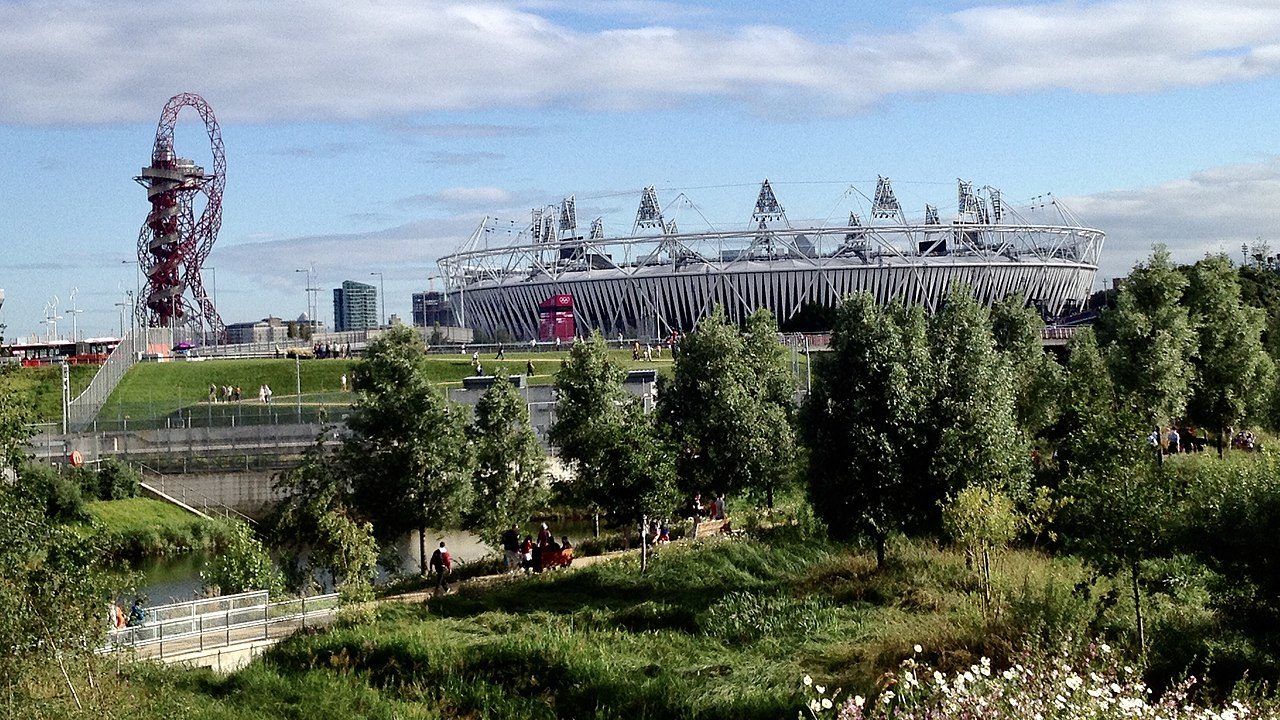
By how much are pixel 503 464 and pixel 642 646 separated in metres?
12.1

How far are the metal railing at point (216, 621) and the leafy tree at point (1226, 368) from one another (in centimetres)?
2570

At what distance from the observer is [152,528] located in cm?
4312

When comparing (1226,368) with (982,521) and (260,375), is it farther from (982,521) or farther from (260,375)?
(260,375)

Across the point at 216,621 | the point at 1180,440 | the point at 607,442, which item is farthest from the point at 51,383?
the point at 1180,440

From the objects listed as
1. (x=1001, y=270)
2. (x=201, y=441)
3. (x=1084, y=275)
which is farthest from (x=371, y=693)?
(x=1084, y=275)

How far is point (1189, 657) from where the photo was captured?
1617 cm

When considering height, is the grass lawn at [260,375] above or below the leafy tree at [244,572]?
above

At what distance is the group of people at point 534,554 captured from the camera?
2680cm

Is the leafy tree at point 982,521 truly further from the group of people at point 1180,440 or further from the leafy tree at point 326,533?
the group of people at point 1180,440

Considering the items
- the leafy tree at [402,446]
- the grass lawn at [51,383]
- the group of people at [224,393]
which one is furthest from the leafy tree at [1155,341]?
the group of people at [224,393]

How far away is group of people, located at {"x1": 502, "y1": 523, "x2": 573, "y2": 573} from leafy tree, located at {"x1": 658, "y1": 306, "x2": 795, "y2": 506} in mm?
5949

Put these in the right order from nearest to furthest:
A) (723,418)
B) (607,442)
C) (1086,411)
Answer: (1086,411) < (607,442) < (723,418)

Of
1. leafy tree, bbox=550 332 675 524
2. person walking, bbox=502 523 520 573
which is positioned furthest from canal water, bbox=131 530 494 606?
person walking, bbox=502 523 520 573

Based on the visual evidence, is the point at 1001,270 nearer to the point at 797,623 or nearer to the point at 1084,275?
the point at 1084,275
